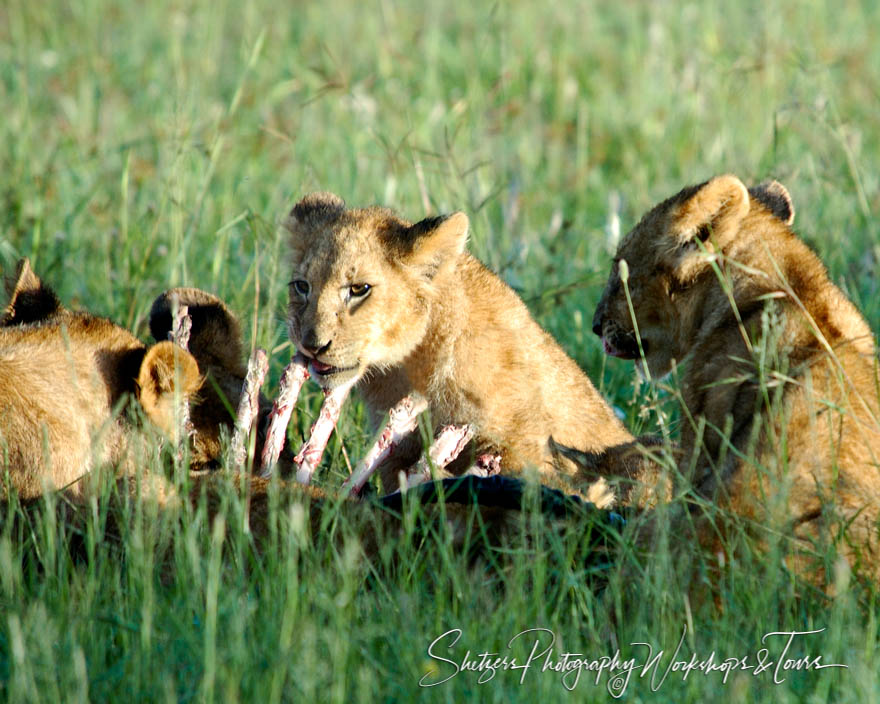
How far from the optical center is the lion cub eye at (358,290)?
14.7 feet

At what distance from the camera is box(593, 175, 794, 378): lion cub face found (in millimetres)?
4055

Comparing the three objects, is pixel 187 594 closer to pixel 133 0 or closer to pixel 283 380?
pixel 283 380

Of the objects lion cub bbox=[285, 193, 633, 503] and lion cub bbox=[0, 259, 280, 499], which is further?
lion cub bbox=[285, 193, 633, 503]

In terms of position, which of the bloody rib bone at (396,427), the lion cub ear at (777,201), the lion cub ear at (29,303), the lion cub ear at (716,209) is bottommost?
the bloody rib bone at (396,427)

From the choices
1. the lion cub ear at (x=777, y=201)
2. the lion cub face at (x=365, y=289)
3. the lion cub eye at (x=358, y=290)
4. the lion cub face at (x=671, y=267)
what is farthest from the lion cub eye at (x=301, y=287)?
the lion cub ear at (x=777, y=201)

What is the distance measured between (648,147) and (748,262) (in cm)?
519

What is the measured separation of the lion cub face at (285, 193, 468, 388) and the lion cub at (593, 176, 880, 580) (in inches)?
25.4

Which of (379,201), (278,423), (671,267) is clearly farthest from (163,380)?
(379,201)

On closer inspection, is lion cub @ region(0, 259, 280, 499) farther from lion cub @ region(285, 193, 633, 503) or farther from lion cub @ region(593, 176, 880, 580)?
lion cub @ region(593, 176, 880, 580)

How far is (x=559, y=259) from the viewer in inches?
283

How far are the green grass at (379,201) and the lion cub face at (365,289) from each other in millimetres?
412

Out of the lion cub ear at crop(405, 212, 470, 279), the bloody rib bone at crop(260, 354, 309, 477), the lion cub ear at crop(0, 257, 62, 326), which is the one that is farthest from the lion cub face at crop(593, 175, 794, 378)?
the lion cub ear at crop(0, 257, 62, 326)

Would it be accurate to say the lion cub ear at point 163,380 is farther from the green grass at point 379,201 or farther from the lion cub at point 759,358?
the lion cub at point 759,358

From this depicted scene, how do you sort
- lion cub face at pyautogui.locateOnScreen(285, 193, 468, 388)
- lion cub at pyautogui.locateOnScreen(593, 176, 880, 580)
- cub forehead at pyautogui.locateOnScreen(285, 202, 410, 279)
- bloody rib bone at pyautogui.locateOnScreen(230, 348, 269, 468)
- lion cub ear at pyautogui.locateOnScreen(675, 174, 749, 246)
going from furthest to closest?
cub forehead at pyautogui.locateOnScreen(285, 202, 410, 279) < lion cub face at pyautogui.locateOnScreen(285, 193, 468, 388) < lion cub ear at pyautogui.locateOnScreen(675, 174, 749, 246) < bloody rib bone at pyautogui.locateOnScreen(230, 348, 269, 468) < lion cub at pyautogui.locateOnScreen(593, 176, 880, 580)
